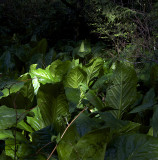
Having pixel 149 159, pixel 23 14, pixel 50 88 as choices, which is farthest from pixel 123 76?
pixel 23 14

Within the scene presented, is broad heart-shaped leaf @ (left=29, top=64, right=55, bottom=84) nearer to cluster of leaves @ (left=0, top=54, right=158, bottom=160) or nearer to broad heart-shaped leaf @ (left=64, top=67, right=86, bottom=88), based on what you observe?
cluster of leaves @ (left=0, top=54, right=158, bottom=160)

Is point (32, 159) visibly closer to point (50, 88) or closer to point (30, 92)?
point (50, 88)

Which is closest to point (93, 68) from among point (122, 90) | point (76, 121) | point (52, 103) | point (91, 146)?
point (122, 90)

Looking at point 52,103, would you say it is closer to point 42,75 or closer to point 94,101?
point 94,101

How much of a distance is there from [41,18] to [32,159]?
14.0 feet

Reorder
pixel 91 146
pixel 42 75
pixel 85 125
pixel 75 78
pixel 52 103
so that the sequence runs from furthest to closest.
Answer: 1. pixel 42 75
2. pixel 75 78
3. pixel 52 103
4. pixel 85 125
5. pixel 91 146

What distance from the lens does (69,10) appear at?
441cm

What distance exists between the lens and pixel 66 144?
1010 millimetres

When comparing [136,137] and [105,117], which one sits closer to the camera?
[136,137]

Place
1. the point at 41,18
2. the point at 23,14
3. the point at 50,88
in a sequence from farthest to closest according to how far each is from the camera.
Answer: the point at 23,14
the point at 41,18
the point at 50,88

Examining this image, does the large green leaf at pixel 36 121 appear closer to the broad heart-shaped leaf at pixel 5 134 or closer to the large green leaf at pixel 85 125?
the broad heart-shaped leaf at pixel 5 134

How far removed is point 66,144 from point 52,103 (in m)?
0.39

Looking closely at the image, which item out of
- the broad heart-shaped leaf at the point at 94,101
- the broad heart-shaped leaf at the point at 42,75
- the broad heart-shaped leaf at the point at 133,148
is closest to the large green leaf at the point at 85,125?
the broad heart-shaped leaf at the point at 133,148


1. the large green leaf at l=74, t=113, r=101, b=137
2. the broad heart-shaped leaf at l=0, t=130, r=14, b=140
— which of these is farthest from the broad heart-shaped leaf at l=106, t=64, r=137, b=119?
the broad heart-shaped leaf at l=0, t=130, r=14, b=140
